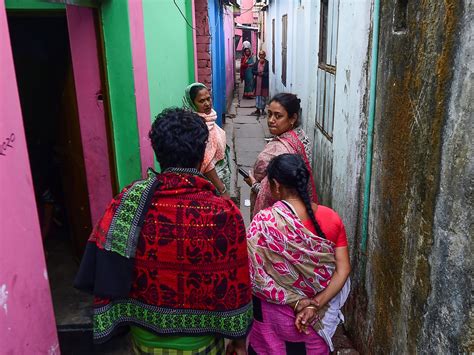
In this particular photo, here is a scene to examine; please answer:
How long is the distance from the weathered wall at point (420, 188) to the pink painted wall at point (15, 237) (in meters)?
1.57

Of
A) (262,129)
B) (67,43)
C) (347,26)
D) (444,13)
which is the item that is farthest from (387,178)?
(262,129)

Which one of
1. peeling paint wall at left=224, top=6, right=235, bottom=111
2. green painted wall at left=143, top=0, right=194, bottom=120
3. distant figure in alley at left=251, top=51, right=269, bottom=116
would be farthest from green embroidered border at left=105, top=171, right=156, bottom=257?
peeling paint wall at left=224, top=6, right=235, bottom=111

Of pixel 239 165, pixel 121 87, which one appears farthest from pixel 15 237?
pixel 239 165

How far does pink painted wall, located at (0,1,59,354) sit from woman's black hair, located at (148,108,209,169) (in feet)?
1.68

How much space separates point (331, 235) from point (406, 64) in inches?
33.1

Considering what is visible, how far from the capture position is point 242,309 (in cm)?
177

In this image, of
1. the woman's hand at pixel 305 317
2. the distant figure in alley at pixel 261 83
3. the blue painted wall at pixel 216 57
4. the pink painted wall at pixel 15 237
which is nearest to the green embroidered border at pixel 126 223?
the pink painted wall at pixel 15 237

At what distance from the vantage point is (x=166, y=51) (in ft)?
13.5

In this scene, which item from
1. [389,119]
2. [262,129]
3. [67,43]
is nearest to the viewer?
[389,119]

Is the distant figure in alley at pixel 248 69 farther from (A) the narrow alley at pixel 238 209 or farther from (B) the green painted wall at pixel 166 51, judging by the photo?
(A) the narrow alley at pixel 238 209

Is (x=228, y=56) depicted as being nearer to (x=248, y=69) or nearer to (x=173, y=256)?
(x=248, y=69)

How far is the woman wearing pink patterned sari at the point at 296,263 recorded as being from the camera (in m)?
2.02

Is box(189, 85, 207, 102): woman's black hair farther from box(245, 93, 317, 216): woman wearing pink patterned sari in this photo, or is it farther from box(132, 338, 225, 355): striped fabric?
box(132, 338, 225, 355): striped fabric

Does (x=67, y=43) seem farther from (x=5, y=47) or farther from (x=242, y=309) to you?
(x=242, y=309)
